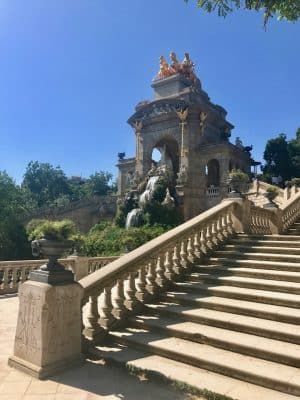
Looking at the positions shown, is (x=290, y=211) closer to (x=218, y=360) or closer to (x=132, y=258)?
(x=132, y=258)

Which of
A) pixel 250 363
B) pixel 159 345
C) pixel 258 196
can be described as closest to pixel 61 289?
pixel 159 345

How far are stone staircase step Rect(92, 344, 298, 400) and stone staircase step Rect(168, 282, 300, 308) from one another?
194 cm

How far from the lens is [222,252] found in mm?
8945

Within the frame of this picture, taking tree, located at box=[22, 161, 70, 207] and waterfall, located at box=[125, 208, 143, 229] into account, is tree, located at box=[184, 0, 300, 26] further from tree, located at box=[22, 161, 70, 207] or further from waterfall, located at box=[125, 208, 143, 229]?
tree, located at box=[22, 161, 70, 207]

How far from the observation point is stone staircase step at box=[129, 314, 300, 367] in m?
4.82

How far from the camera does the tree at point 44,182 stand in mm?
82938

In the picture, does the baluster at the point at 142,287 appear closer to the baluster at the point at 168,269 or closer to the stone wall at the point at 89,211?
the baluster at the point at 168,269

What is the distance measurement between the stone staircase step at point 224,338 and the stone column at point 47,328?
1417 millimetres

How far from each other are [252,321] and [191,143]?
126ft

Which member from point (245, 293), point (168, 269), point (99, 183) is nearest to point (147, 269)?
point (168, 269)

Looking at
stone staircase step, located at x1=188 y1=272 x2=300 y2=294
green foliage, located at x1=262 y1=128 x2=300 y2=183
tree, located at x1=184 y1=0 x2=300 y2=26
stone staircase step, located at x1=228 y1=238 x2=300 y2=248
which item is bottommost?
stone staircase step, located at x1=188 y1=272 x2=300 y2=294

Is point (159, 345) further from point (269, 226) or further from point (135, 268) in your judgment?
point (269, 226)

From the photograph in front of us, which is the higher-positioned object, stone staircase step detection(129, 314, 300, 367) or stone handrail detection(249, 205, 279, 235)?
stone handrail detection(249, 205, 279, 235)

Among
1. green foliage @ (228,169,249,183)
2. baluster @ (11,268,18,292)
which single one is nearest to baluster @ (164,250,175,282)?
green foliage @ (228,169,249,183)
